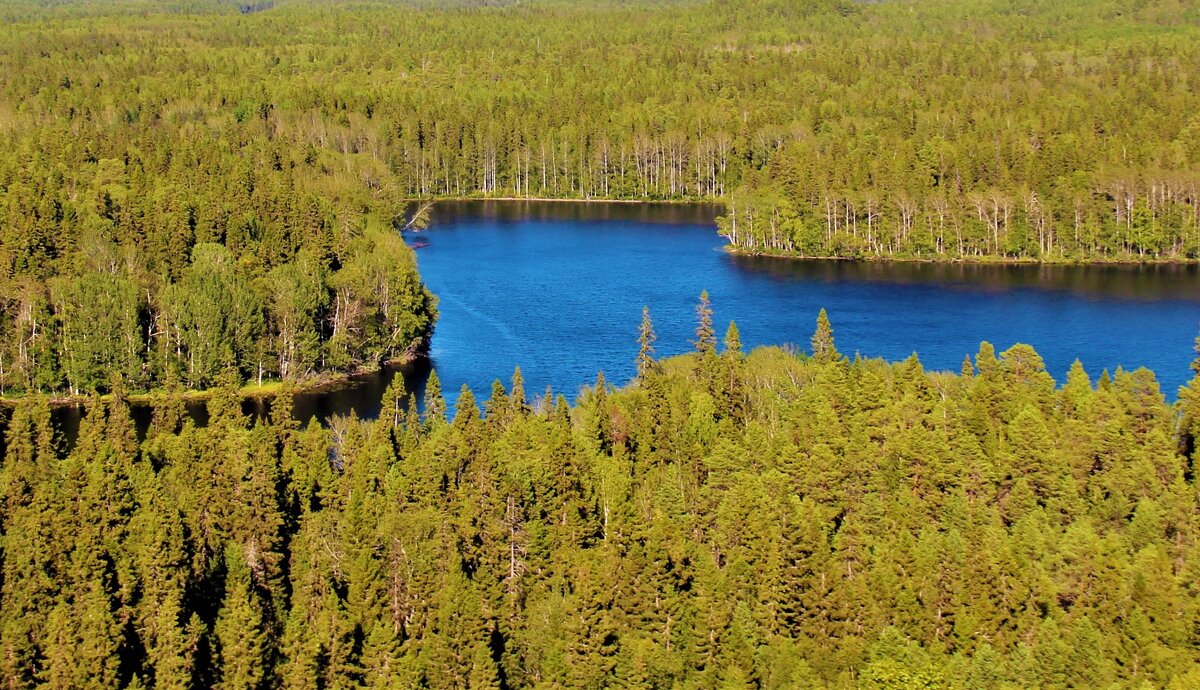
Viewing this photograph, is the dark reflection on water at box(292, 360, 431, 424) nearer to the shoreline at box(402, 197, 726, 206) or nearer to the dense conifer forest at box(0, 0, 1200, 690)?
the dense conifer forest at box(0, 0, 1200, 690)

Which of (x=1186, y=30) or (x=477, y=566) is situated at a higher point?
(x=1186, y=30)

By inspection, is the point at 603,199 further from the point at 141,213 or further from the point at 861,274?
the point at 141,213

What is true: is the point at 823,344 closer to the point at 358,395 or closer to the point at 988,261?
the point at 358,395

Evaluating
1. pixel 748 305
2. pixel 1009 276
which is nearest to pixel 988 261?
pixel 1009 276

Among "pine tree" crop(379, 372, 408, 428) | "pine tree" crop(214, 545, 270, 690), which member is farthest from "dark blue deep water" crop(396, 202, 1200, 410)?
"pine tree" crop(214, 545, 270, 690)

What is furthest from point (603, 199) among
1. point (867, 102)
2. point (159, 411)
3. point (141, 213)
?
point (159, 411)

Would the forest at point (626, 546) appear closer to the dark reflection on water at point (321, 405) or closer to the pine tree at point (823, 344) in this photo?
the pine tree at point (823, 344)

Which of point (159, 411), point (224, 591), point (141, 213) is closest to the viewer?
point (224, 591)
